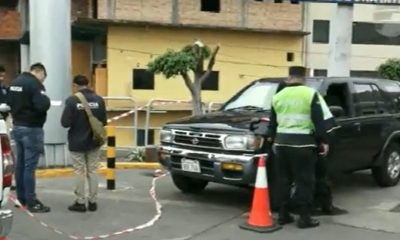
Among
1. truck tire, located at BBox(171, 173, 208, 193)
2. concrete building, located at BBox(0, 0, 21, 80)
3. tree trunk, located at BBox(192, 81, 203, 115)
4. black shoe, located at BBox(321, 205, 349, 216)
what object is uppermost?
concrete building, located at BBox(0, 0, 21, 80)

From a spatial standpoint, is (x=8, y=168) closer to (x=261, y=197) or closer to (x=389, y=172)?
(x=261, y=197)

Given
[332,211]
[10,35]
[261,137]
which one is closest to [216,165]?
[261,137]

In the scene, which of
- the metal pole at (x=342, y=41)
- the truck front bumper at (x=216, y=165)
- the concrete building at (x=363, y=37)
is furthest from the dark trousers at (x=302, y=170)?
the concrete building at (x=363, y=37)

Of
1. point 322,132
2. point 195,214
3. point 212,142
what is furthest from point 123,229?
point 322,132

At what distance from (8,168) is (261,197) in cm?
324

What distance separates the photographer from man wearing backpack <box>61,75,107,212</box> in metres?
7.54

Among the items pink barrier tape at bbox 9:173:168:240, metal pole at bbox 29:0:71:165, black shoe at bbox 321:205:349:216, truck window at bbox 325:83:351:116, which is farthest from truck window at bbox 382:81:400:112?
metal pole at bbox 29:0:71:165

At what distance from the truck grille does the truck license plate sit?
0.21 meters

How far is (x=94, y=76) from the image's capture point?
30.2 meters

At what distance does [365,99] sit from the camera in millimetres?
9203

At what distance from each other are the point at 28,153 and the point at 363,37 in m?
28.3

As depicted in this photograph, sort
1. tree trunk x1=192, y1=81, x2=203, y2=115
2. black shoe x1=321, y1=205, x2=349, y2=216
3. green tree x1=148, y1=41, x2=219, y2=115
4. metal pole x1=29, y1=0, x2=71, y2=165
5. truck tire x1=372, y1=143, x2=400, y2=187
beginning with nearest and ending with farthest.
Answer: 1. black shoe x1=321, y1=205, x2=349, y2=216
2. truck tire x1=372, y1=143, x2=400, y2=187
3. metal pole x1=29, y1=0, x2=71, y2=165
4. tree trunk x1=192, y1=81, x2=203, y2=115
5. green tree x1=148, y1=41, x2=219, y2=115

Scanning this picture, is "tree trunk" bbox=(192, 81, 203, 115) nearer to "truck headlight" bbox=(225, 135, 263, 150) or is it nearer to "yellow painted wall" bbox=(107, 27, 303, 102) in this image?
"truck headlight" bbox=(225, 135, 263, 150)

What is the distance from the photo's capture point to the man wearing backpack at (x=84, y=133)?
24.7 ft
